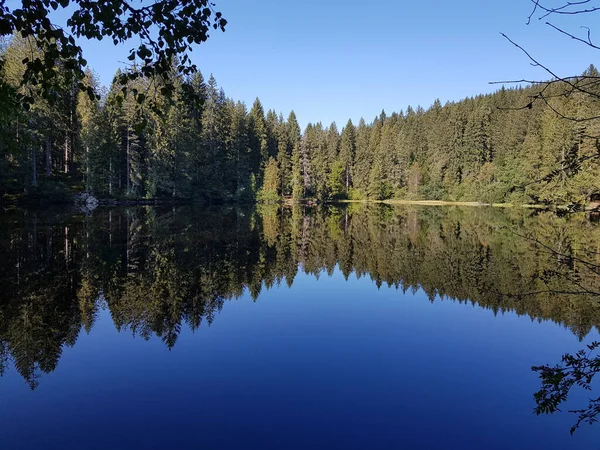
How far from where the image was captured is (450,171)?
247 feet

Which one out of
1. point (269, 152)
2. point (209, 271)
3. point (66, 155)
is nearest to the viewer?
point (209, 271)

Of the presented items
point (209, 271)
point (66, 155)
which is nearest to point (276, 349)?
point (209, 271)

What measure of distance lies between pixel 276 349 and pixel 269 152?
78258 mm

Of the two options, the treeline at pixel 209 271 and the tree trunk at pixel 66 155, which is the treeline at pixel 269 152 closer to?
the tree trunk at pixel 66 155

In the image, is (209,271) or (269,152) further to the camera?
(269,152)

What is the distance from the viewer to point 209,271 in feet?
47.4

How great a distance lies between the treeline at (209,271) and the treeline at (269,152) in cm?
733

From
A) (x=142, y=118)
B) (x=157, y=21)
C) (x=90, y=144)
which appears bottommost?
(x=142, y=118)

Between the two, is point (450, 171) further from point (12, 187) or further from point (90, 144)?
point (12, 187)

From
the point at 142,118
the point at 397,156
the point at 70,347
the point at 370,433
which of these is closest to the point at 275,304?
the point at 70,347

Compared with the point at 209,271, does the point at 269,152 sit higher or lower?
higher

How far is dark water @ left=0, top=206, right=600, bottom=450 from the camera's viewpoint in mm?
5469

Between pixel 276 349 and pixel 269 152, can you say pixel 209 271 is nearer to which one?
pixel 276 349

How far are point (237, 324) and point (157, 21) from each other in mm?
7702
